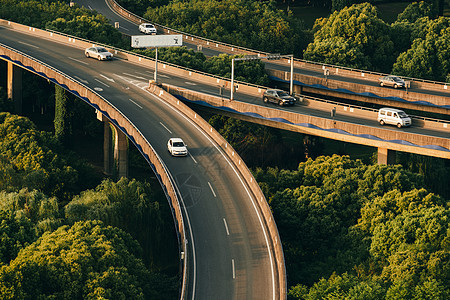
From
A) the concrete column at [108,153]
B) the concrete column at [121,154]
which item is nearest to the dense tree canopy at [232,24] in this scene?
the concrete column at [108,153]

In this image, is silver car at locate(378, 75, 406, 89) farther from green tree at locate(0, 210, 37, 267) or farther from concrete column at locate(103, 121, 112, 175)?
green tree at locate(0, 210, 37, 267)

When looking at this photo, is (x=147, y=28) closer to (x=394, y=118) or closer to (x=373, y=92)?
(x=373, y=92)

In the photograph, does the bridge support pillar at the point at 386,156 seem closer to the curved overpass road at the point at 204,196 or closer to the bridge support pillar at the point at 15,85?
the curved overpass road at the point at 204,196

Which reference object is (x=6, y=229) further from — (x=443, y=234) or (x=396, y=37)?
(x=396, y=37)

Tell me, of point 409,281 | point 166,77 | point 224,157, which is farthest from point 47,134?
point 409,281

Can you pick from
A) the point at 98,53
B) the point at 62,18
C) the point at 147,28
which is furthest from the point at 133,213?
the point at 147,28
